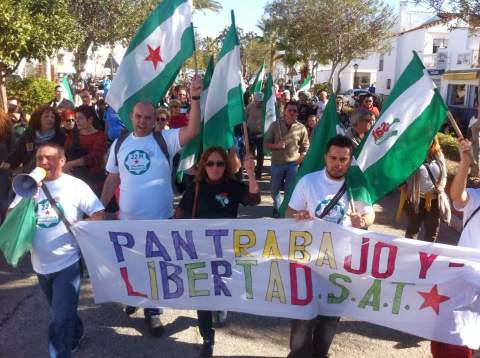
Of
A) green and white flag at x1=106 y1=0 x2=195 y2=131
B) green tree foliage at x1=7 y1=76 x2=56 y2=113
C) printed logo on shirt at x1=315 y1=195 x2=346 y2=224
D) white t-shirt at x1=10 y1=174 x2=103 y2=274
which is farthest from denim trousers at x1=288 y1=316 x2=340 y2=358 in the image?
green tree foliage at x1=7 y1=76 x2=56 y2=113

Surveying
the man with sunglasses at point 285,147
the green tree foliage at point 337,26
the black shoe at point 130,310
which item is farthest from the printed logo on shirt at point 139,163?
the green tree foliage at point 337,26

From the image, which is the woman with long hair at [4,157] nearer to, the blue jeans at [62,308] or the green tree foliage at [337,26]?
the blue jeans at [62,308]

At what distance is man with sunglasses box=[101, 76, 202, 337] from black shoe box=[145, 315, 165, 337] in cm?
87

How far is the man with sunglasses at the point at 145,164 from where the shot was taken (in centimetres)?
397

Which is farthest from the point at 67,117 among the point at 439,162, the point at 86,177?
the point at 439,162

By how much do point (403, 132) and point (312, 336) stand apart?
1.67m

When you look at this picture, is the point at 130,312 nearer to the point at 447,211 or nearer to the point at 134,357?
the point at 134,357

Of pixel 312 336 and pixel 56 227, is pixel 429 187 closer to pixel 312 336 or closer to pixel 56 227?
pixel 312 336

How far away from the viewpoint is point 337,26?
1115 inches

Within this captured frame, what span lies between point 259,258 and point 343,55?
27967mm

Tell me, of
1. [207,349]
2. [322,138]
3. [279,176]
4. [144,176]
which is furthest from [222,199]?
A: [279,176]

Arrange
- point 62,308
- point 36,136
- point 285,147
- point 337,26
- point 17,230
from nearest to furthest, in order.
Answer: point 17,230
point 62,308
point 36,136
point 285,147
point 337,26

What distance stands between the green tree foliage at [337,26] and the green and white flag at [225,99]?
76.4 ft

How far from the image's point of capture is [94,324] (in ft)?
14.4
